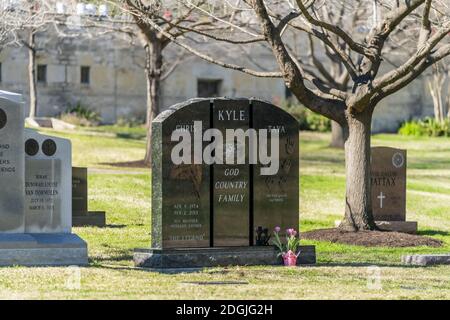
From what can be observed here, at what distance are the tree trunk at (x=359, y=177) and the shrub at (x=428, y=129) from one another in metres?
30.2

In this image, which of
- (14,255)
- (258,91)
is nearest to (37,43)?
(258,91)

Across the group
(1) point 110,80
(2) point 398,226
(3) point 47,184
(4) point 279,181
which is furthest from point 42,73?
(4) point 279,181

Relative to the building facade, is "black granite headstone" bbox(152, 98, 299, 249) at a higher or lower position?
lower

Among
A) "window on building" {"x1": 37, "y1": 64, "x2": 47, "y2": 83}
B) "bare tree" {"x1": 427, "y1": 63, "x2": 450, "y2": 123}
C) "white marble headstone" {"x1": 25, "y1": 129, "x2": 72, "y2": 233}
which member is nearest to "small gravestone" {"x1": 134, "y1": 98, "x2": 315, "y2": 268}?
"white marble headstone" {"x1": 25, "y1": 129, "x2": 72, "y2": 233}

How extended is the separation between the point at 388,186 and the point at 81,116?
25.4 metres

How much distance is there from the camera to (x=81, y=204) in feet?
71.8

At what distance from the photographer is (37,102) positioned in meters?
45.8

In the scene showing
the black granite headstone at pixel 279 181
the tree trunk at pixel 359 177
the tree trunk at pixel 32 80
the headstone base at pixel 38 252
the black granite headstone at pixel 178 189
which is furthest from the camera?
the tree trunk at pixel 32 80

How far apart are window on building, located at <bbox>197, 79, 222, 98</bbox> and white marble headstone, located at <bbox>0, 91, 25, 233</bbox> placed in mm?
35794

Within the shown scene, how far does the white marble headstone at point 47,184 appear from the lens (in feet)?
56.7

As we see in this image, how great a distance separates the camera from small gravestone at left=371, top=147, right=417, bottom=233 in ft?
73.4

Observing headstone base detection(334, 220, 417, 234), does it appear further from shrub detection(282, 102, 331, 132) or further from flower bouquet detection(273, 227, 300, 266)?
shrub detection(282, 102, 331, 132)

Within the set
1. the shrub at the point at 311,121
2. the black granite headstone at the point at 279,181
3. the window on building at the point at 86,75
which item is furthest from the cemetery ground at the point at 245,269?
the shrub at the point at 311,121

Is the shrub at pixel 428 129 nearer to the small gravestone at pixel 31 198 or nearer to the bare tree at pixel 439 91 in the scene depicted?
the bare tree at pixel 439 91
